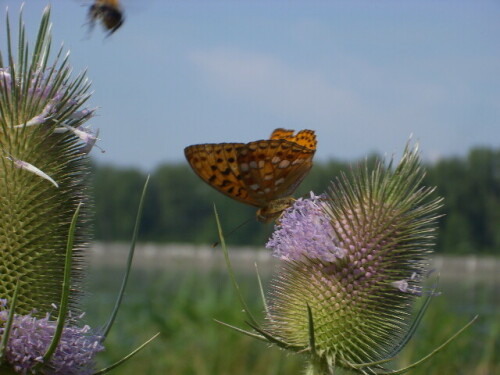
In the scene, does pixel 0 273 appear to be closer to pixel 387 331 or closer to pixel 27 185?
pixel 27 185

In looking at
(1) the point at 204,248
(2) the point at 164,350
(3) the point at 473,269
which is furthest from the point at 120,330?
(1) the point at 204,248

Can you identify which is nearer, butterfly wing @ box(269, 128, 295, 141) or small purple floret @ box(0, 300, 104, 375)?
small purple floret @ box(0, 300, 104, 375)

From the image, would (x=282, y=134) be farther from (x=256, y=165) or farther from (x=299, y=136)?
(x=256, y=165)

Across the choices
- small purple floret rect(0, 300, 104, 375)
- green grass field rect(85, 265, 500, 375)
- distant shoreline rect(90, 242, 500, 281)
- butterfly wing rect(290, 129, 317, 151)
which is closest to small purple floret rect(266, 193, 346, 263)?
butterfly wing rect(290, 129, 317, 151)

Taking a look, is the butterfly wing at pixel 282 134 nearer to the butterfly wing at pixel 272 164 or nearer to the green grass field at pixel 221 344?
the butterfly wing at pixel 272 164

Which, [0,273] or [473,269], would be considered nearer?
[0,273]

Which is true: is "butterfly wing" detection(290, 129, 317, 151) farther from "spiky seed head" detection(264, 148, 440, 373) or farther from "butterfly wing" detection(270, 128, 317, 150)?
"spiky seed head" detection(264, 148, 440, 373)

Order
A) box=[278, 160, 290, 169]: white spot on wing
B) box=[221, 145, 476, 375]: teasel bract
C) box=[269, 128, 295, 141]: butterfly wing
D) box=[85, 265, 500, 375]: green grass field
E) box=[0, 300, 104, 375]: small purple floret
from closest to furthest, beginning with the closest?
box=[0, 300, 104, 375]: small purple floret < box=[221, 145, 476, 375]: teasel bract < box=[278, 160, 290, 169]: white spot on wing < box=[269, 128, 295, 141]: butterfly wing < box=[85, 265, 500, 375]: green grass field
